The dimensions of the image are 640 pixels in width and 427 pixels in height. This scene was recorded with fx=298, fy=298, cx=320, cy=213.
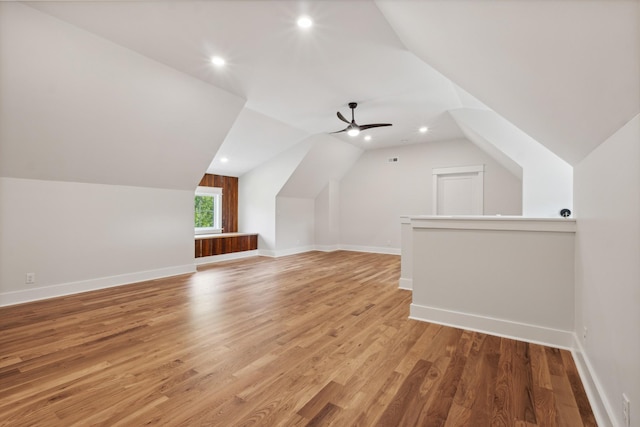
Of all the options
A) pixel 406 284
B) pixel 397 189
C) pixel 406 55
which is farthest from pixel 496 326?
pixel 397 189

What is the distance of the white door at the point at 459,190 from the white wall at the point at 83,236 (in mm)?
5873

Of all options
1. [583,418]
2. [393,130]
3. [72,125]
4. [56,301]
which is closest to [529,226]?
[583,418]

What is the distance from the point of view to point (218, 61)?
11.4ft

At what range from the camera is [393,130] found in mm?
6438

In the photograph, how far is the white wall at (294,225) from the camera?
7.75 meters

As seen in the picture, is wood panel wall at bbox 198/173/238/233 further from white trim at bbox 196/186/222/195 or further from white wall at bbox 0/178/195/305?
white wall at bbox 0/178/195/305

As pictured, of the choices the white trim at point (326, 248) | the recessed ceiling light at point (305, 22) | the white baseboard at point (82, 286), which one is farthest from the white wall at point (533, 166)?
the white baseboard at point (82, 286)

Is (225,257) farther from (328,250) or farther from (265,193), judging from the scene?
(328,250)

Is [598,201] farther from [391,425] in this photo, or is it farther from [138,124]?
[138,124]

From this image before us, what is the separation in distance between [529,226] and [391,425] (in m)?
2.07

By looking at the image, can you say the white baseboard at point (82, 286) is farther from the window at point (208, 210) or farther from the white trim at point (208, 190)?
the white trim at point (208, 190)

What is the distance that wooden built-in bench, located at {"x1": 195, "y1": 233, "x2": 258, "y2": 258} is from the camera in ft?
21.4

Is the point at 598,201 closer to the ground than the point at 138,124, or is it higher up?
Result: closer to the ground

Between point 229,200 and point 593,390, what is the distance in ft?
25.1
